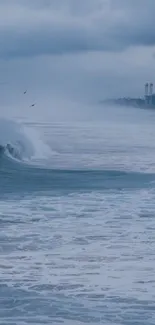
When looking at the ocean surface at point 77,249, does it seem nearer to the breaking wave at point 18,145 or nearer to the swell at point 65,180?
the swell at point 65,180

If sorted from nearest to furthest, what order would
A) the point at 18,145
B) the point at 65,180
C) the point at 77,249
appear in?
the point at 77,249 < the point at 65,180 < the point at 18,145

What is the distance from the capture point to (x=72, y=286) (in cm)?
740

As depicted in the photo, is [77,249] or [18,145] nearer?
[77,249]

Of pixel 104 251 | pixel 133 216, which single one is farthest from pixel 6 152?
pixel 104 251

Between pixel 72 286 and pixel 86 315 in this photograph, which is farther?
pixel 72 286

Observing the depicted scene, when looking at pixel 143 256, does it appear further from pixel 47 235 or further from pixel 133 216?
pixel 133 216

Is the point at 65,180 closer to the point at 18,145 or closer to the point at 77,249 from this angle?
the point at 77,249

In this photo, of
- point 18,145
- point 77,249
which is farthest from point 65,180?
point 18,145

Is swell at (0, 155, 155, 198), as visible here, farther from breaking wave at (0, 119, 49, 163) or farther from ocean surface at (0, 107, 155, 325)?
breaking wave at (0, 119, 49, 163)

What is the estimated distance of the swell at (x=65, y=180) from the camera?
53.2 feet

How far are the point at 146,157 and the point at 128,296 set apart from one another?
20310 mm

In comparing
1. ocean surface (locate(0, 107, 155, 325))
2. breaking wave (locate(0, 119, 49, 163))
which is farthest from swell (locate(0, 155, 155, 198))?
breaking wave (locate(0, 119, 49, 163))

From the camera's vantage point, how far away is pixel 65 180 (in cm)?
1803

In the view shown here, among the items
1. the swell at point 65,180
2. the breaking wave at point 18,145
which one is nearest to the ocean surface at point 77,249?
the swell at point 65,180
